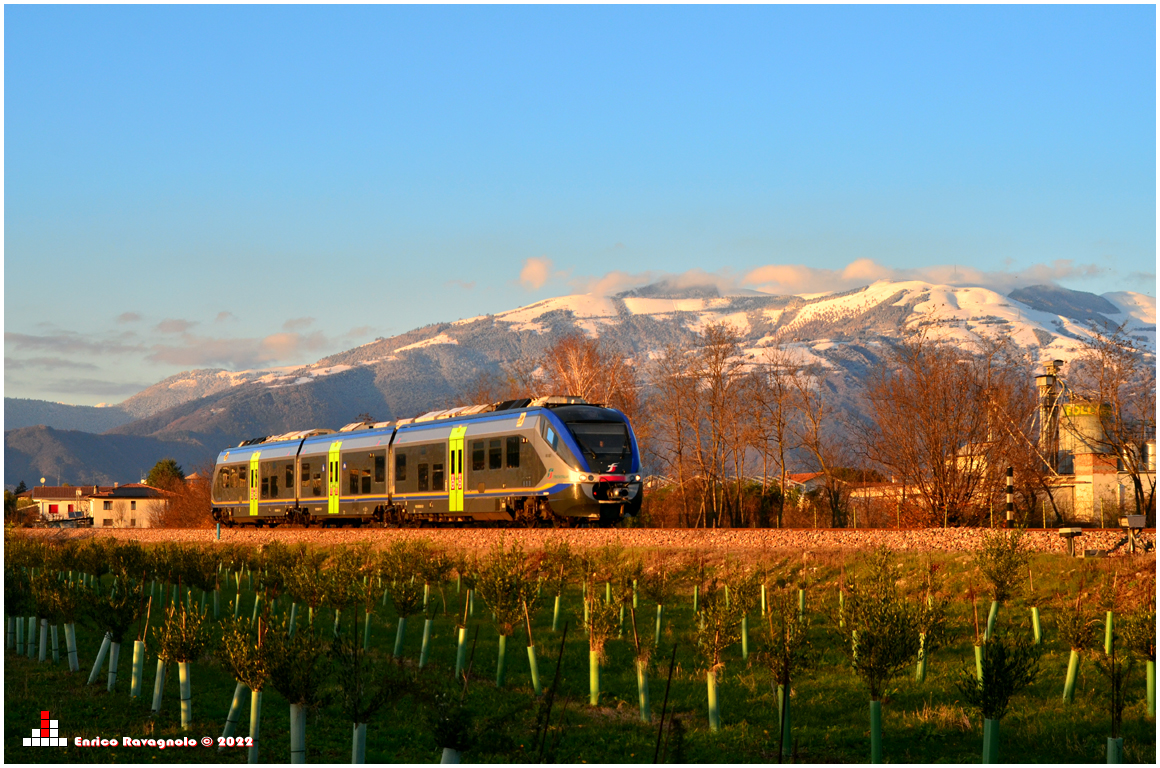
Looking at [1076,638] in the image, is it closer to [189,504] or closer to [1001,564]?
[1001,564]

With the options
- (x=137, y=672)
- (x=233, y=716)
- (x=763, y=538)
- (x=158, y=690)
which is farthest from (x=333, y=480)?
(x=233, y=716)

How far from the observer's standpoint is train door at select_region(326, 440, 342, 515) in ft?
128

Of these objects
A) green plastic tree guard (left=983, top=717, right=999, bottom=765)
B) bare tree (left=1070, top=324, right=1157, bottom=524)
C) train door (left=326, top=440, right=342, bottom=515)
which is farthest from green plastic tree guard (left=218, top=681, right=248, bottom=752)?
bare tree (left=1070, top=324, right=1157, bottom=524)

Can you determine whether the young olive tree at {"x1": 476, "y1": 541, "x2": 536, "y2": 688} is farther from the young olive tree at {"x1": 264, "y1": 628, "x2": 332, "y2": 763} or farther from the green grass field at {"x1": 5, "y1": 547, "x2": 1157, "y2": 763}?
the young olive tree at {"x1": 264, "y1": 628, "x2": 332, "y2": 763}

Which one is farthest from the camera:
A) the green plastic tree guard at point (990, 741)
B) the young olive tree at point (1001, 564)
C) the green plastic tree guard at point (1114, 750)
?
the young olive tree at point (1001, 564)

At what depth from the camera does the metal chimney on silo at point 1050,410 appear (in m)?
48.9

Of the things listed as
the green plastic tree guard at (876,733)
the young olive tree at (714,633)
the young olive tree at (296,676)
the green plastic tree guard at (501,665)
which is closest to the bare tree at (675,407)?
the green plastic tree guard at (501,665)

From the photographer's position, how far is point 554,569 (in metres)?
25.1

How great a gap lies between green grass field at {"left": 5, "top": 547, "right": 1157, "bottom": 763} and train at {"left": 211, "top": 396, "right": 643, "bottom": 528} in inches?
256

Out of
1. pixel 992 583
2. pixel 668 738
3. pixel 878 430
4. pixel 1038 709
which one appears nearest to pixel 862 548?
pixel 992 583

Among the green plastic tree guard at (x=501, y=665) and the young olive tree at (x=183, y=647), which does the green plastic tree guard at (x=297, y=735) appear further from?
the green plastic tree guard at (x=501, y=665)

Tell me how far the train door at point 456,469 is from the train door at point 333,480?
8171 mm

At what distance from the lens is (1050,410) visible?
5200cm

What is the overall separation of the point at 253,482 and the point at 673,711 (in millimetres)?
33627
